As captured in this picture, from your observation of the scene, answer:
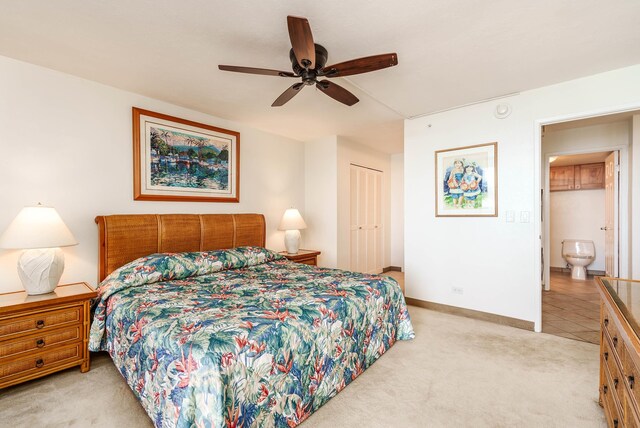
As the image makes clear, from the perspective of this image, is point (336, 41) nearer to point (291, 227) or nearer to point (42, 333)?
point (291, 227)

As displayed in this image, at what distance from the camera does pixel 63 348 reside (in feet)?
7.12

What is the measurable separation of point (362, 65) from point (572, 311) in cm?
383

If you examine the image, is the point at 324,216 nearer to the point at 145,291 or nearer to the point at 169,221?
the point at 169,221

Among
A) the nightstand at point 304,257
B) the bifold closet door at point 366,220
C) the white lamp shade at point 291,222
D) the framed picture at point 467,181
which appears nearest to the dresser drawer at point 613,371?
the framed picture at point 467,181

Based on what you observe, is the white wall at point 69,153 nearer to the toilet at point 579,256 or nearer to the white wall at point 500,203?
the white wall at point 500,203

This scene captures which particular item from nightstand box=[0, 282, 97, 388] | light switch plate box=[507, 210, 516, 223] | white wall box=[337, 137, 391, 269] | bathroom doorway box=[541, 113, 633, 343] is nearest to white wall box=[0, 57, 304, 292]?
nightstand box=[0, 282, 97, 388]

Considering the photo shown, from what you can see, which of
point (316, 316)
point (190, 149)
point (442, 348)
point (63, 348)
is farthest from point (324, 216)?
point (63, 348)

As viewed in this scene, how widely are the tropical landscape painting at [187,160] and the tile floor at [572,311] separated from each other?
158 inches

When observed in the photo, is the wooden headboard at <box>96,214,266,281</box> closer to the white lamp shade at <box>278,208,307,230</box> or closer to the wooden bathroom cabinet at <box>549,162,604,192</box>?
the white lamp shade at <box>278,208,307,230</box>

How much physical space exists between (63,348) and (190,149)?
219cm

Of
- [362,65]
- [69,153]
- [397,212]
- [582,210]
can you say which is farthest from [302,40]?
[582,210]

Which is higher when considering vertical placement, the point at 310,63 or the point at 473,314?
the point at 310,63

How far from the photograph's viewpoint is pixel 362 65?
1941 mm

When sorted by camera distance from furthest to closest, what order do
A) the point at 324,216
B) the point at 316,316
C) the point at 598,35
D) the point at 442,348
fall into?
the point at 324,216 → the point at 442,348 → the point at 598,35 → the point at 316,316
